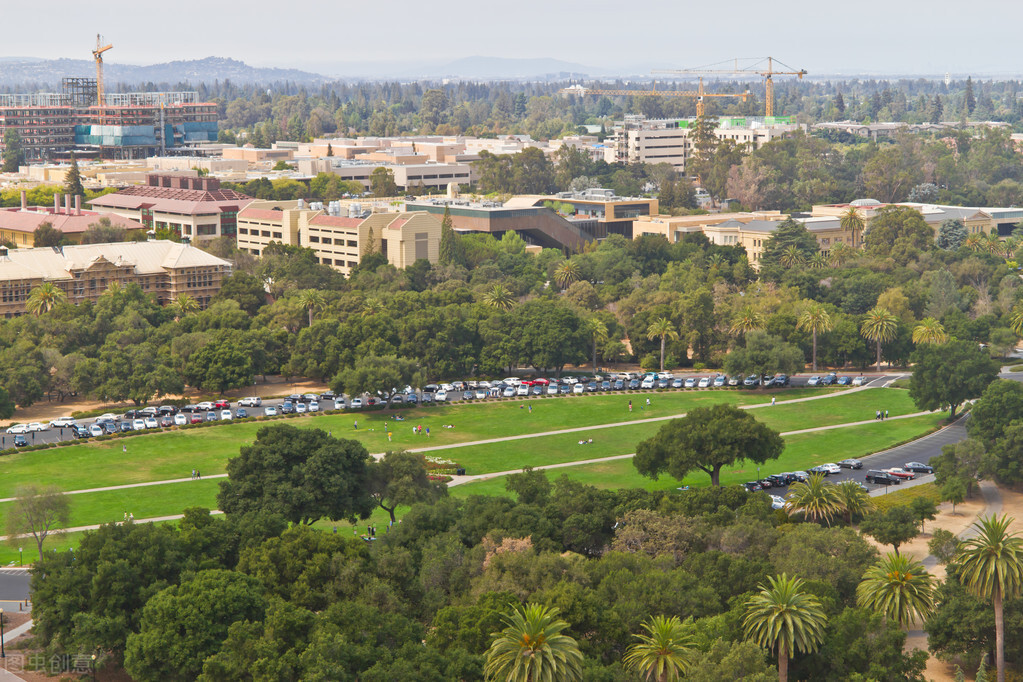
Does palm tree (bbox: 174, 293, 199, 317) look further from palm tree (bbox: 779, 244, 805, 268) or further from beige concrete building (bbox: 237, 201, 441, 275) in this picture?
palm tree (bbox: 779, 244, 805, 268)

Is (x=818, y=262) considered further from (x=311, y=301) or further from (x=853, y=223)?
(x=311, y=301)

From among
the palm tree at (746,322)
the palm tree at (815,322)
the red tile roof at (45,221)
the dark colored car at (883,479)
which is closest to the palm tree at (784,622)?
the dark colored car at (883,479)

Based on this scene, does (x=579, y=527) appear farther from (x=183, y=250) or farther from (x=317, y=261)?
(x=317, y=261)

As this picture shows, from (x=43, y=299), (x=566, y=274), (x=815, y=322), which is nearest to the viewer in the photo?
(x=815, y=322)

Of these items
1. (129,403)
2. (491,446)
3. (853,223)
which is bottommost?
(491,446)

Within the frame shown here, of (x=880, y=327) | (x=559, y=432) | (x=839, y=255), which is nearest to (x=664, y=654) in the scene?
(x=559, y=432)

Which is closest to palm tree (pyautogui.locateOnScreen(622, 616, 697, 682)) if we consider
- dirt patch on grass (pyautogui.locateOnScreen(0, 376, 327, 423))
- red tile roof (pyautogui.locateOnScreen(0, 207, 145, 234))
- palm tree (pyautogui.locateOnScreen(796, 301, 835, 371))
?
dirt patch on grass (pyautogui.locateOnScreen(0, 376, 327, 423))
